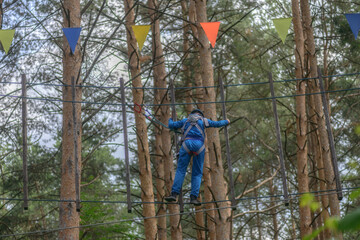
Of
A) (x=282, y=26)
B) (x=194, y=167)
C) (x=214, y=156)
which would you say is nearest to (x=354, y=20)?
(x=282, y=26)

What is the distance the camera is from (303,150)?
10.8 metres

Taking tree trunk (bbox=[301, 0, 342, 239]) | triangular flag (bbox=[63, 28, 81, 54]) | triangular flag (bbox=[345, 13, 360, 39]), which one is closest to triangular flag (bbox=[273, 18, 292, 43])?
triangular flag (bbox=[345, 13, 360, 39])

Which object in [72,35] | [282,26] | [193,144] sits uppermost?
[282,26]

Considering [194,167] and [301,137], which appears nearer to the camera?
[194,167]

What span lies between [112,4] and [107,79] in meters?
2.28

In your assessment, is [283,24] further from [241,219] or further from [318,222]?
[241,219]

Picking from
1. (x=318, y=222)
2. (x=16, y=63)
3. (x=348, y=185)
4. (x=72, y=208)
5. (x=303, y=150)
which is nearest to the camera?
(x=72, y=208)

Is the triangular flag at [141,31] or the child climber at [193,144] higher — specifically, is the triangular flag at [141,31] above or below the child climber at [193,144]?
above

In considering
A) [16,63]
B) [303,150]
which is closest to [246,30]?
[303,150]

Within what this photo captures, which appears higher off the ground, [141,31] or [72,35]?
[141,31]

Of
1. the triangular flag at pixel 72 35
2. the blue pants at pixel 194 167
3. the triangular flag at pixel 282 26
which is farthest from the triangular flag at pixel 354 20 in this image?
the triangular flag at pixel 72 35

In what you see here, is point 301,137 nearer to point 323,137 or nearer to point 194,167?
point 323,137

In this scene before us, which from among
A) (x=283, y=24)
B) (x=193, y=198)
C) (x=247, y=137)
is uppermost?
(x=247, y=137)

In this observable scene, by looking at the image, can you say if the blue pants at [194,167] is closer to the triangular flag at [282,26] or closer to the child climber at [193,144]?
the child climber at [193,144]
